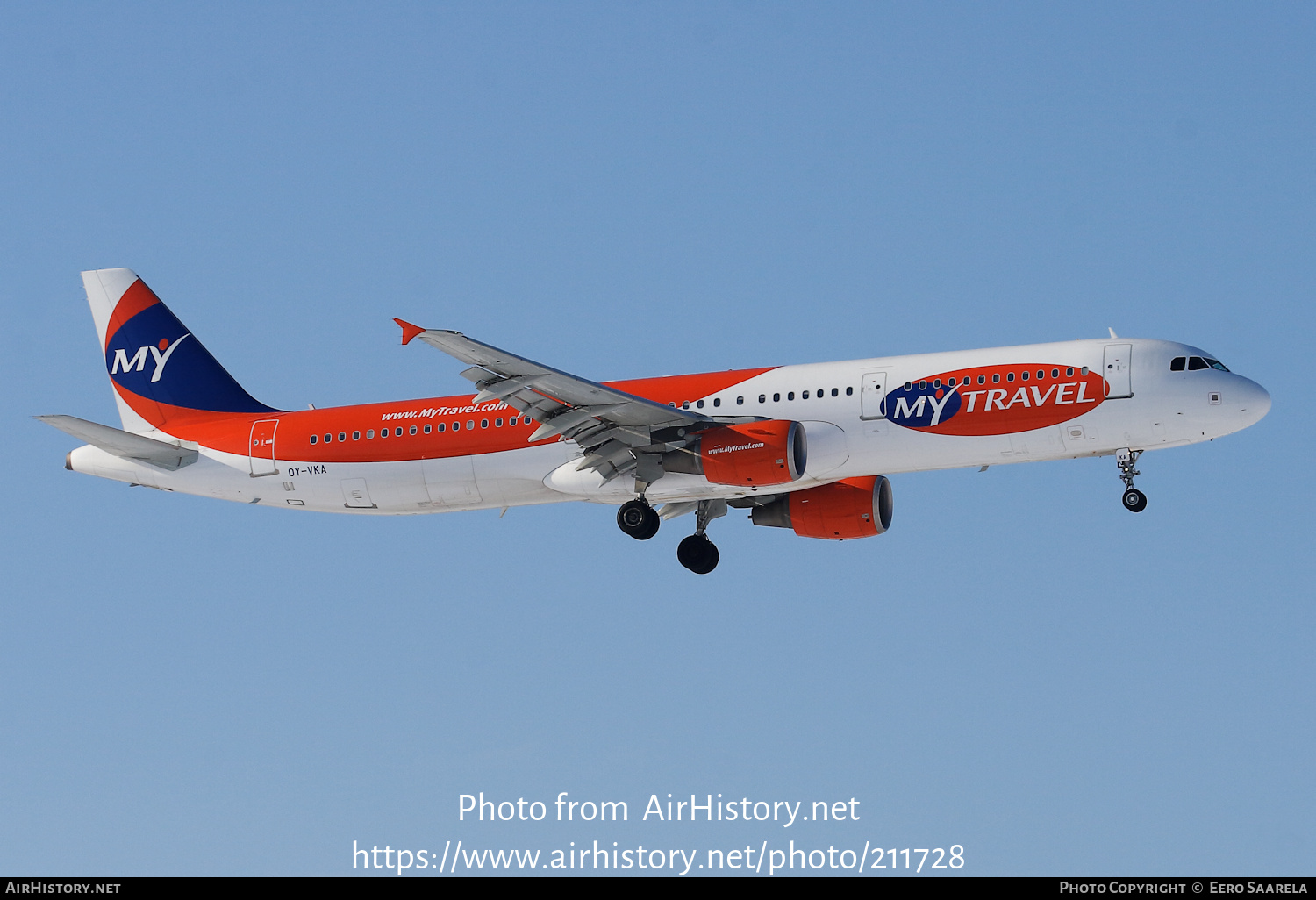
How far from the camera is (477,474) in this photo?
41.3 metres

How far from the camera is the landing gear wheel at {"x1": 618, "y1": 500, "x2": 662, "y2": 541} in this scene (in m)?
40.6

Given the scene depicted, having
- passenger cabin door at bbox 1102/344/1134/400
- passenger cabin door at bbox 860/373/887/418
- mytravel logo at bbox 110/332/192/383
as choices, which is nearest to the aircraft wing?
passenger cabin door at bbox 860/373/887/418

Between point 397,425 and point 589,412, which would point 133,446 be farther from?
point 589,412

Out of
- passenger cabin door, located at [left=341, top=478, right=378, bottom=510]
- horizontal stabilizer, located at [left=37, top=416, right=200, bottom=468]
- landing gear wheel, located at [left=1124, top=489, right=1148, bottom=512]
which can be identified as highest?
horizontal stabilizer, located at [left=37, top=416, right=200, bottom=468]

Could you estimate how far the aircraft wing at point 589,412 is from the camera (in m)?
35.9

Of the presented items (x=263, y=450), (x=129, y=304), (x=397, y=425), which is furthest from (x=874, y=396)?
(x=129, y=304)

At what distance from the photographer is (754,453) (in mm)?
37625

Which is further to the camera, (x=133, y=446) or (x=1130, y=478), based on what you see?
(x=133, y=446)

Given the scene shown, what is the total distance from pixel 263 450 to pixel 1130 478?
23363mm

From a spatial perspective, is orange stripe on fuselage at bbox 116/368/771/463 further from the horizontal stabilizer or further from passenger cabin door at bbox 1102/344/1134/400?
passenger cabin door at bbox 1102/344/1134/400

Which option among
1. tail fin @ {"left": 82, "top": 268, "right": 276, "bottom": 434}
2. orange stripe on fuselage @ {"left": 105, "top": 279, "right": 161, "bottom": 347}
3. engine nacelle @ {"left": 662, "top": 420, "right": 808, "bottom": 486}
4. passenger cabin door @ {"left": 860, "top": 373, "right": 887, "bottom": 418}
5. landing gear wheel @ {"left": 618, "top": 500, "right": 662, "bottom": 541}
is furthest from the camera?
orange stripe on fuselage @ {"left": 105, "top": 279, "right": 161, "bottom": 347}

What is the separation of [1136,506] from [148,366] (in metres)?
28.6

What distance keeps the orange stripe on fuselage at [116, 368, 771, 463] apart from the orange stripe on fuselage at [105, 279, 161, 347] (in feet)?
12.2

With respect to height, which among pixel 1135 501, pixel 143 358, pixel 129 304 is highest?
pixel 129 304
